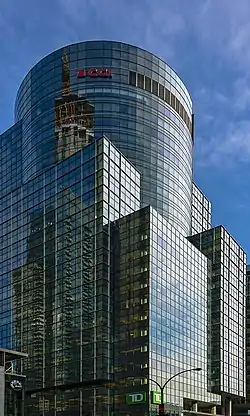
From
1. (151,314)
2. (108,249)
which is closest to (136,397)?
(151,314)

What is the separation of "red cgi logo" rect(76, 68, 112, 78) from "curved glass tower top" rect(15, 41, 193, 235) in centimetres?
18

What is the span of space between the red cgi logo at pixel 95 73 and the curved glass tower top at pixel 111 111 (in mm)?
184

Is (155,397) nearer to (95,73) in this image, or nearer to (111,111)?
(111,111)

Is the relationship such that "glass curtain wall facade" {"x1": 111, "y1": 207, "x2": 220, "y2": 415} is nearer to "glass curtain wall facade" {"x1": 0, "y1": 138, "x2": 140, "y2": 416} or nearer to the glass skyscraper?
the glass skyscraper

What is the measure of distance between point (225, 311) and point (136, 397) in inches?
1524

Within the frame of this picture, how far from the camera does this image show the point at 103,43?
122438 mm

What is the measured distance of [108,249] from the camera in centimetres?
9812

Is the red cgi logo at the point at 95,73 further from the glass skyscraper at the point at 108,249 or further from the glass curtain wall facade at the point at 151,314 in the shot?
the glass curtain wall facade at the point at 151,314

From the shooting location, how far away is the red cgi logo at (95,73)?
120 metres

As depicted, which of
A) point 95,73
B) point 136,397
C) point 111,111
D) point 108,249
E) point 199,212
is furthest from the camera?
point 199,212

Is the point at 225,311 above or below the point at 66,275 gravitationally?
below

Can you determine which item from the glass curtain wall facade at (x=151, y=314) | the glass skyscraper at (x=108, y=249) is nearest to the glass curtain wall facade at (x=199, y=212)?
the glass skyscraper at (x=108, y=249)

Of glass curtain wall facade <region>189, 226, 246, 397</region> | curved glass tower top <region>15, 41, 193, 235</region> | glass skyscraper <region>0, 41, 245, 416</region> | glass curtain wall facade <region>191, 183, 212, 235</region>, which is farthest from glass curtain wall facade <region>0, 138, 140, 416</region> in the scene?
glass curtain wall facade <region>191, 183, 212, 235</region>

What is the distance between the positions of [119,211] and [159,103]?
33883 mm
